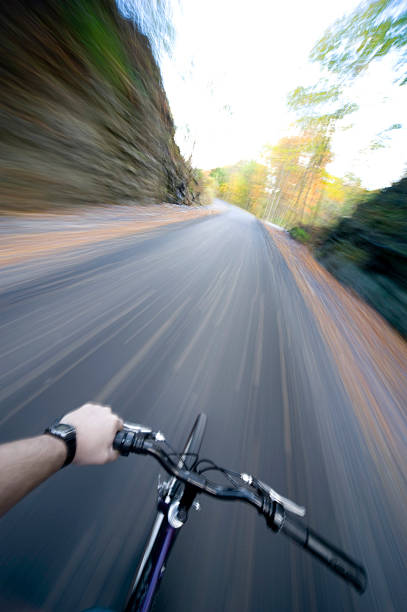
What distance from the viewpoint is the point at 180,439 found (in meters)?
1.31

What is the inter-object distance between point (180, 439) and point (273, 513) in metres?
0.82

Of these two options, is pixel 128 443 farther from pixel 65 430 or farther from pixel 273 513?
pixel 273 513

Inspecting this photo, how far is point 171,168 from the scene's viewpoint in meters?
10.9

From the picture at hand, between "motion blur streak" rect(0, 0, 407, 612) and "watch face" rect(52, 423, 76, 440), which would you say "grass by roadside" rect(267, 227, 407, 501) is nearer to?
"motion blur streak" rect(0, 0, 407, 612)

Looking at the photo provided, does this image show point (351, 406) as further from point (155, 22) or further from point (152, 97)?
point (155, 22)

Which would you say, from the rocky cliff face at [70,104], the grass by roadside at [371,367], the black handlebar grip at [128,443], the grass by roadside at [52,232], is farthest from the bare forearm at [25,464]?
the rocky cliff face at [70,104]

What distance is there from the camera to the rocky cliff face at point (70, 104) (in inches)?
136

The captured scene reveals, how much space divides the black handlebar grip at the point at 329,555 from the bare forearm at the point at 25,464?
66 cm

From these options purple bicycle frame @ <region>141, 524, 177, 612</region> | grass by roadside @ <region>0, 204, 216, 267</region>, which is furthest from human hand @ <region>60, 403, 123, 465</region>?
grass by roadside @ <region>0, 204, 216, 267</region>

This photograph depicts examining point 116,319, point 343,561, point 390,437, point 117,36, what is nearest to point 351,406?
point 390,437

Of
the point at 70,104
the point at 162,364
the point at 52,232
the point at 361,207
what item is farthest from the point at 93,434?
the point at 361,207

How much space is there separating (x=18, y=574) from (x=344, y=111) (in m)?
16.3

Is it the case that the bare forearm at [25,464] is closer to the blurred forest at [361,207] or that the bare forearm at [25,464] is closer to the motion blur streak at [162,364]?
the motion blur streak at [162,364]

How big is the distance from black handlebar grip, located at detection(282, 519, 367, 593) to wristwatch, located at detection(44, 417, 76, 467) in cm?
63
